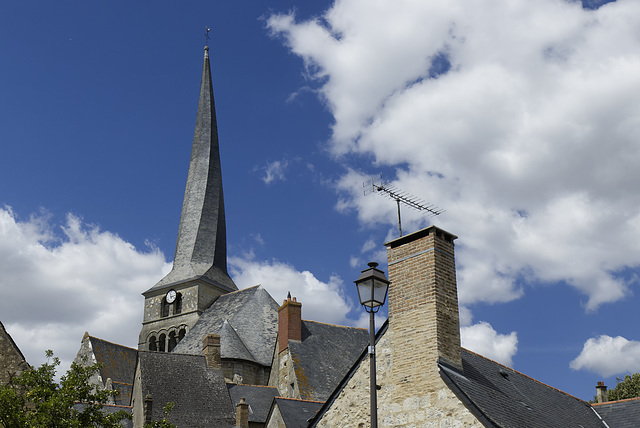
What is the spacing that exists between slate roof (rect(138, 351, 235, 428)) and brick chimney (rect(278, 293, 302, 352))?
3756 millimetres

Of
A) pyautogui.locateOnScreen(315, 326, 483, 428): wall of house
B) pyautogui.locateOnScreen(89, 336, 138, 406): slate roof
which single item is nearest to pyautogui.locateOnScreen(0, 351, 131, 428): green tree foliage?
pyautogui.locateOnScreen(315, 326, 483, 428): wall of house

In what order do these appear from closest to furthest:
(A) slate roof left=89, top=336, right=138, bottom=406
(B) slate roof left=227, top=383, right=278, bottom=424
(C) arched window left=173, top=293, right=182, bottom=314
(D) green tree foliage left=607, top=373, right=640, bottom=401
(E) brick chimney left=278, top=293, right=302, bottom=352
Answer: (B) slate roof left=227, top=383, right=278, bottom=424
(E) brick chimney left=278, top=293, right=302, bottom=352
(D) green tree foliage left=607, top=373, right=640, bottom=401
(A) slate roof left=89, top=336, right=138, bottom=406
(C) arched window left=173, top=293, right=182, bottom=314

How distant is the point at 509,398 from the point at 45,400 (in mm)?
8665

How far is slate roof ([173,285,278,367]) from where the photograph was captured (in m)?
37.2

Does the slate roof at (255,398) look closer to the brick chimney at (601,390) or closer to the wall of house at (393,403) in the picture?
the brick chimney at (601,390)

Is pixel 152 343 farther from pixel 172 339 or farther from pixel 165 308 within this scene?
pixel 165 308

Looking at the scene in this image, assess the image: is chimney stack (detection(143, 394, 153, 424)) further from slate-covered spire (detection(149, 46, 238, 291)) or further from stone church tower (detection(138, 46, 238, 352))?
slate-covered spire (detection(149, 46, 238, 291))

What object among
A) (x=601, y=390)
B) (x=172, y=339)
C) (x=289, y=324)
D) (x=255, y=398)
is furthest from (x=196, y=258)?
(x=601, y=390)

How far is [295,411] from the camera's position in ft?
67.4

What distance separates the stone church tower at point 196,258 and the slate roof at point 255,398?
2104 centimetres

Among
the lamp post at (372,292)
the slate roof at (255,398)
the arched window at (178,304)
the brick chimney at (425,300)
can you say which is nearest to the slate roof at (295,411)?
the slate roof at (255,398)

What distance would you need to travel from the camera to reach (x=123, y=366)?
1656 inches

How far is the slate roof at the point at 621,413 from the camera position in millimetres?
15248

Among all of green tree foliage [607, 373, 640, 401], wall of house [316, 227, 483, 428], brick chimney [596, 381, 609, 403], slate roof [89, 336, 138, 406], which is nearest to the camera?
wall of house [316, 227, 483, 428]
